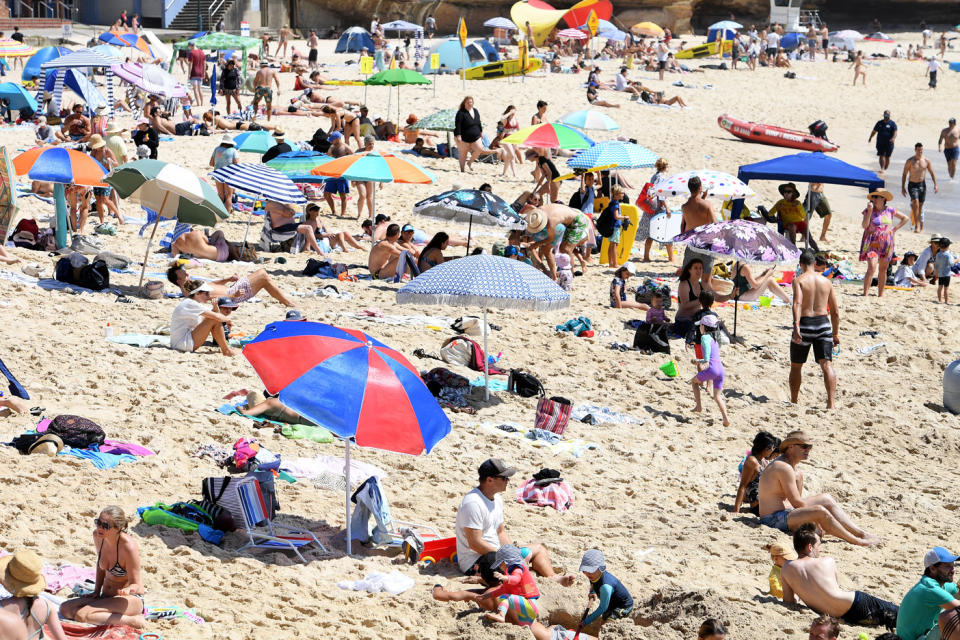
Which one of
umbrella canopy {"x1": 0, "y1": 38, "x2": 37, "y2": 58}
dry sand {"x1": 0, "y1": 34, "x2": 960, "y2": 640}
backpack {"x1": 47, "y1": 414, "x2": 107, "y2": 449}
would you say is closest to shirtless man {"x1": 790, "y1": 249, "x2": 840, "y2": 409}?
dry sand {"x1": 0, "y1": 34, "x2": 960, "y2": 640}

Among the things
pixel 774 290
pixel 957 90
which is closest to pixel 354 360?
pixel 774 290

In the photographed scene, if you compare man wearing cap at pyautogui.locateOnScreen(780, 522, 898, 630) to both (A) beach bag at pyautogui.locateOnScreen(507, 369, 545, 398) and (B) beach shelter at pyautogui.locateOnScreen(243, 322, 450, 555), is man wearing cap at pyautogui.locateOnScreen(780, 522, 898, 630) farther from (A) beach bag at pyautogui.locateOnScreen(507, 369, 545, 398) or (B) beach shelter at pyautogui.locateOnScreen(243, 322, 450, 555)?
(A) beach bag at pyautogui.locateOnScreen(507, 369, 545, 398)

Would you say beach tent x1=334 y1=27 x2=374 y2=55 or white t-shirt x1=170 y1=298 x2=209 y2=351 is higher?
beach tent x1=334 y1=27 x2=374 y2=55

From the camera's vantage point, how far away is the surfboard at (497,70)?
30422mm

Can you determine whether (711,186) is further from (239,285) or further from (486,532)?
(486,532)

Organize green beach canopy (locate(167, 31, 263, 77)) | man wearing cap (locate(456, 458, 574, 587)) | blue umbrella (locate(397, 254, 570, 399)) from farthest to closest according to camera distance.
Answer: green beach canopy (locate(167, 31, 263, 77)) → blue umbrella (locate(397, 254, 570, 399)) → man wearing cap (locate(456, 458, 574, 587))

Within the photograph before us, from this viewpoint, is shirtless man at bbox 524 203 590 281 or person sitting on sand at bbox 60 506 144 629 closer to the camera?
person sitting on sand at bbox 60 506 144 629

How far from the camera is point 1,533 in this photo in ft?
19.9

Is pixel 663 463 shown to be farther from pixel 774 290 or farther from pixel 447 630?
pixel 774 290

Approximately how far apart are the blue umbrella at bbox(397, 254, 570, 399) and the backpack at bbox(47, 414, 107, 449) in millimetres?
2672

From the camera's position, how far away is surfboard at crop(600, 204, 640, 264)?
14.6 metres

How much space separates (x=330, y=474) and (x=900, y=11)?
4955 cm

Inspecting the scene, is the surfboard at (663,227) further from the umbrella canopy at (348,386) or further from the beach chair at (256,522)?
the beach chair at (256,522)

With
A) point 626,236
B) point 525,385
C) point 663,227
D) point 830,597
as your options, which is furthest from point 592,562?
point 663,227
